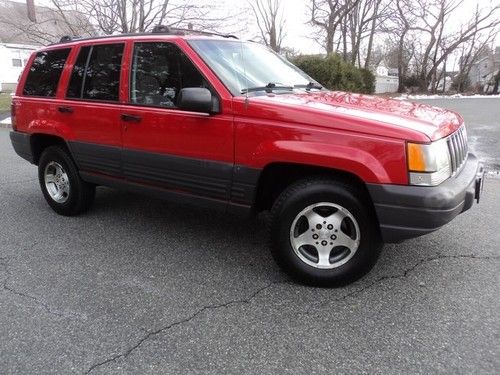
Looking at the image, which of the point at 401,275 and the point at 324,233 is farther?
the point at 401,275

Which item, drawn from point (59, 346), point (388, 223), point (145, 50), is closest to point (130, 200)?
point (145, 50)

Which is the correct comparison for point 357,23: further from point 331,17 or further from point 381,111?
point 381,111

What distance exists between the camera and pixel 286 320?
2.95m

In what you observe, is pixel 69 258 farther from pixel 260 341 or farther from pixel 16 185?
pixel 16 185

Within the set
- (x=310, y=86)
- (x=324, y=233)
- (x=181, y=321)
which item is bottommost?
(x=181, y=321)

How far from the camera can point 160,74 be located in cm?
393

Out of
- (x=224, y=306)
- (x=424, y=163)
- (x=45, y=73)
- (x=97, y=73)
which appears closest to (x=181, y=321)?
(x=224, y=306)

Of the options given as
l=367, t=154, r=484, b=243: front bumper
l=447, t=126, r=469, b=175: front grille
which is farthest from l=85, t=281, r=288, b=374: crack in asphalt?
l=447, t=126, r=469, b=175: front grille

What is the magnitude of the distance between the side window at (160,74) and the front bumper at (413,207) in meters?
1.62

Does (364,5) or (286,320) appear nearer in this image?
(286,320)

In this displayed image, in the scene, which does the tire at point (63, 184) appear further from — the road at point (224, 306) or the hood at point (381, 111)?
the hood at point (381, 111)

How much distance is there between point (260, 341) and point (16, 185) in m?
5.14

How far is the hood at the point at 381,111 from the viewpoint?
303 cm

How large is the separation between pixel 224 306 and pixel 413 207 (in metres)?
1.41
